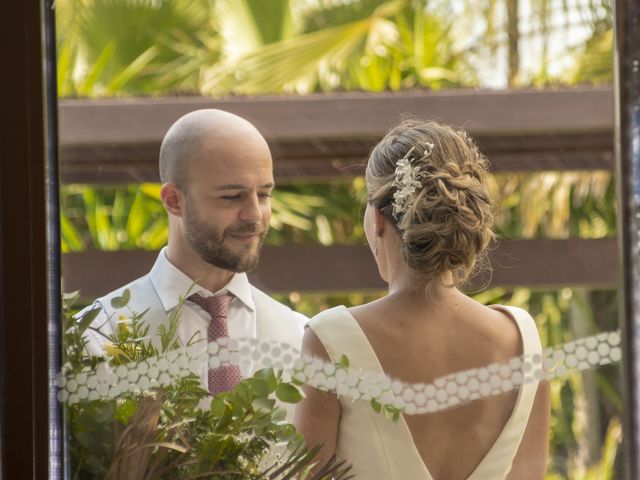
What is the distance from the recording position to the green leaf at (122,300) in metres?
1.88

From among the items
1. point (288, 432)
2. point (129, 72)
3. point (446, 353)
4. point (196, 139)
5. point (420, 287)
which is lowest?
point (288, 432)

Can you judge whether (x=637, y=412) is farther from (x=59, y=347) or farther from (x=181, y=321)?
(x=59, y=347)

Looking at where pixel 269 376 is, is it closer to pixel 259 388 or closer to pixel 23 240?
pixel 259 388

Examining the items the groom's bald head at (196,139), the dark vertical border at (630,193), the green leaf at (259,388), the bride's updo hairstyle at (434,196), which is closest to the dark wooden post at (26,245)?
the groom's bald head at (196,139)

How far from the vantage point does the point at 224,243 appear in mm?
1863

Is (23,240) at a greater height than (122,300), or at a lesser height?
greater

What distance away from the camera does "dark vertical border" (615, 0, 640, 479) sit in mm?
1827

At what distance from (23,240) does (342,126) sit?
0.57m

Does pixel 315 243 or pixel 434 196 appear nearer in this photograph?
pixel 434 196

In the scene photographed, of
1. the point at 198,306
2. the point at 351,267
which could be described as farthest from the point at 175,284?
the point at 351,267

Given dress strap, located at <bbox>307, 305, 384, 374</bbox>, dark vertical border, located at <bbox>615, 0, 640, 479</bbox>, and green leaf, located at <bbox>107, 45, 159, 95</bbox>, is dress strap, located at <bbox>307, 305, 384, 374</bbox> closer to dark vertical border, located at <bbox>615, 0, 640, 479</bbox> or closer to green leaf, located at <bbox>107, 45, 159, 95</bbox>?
dark vertical border, located at <bbox>615, 0, 640, 479</bbox>

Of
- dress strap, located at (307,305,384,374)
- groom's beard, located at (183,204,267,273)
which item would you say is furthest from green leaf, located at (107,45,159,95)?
dress strap, located at (307,305,384,374)

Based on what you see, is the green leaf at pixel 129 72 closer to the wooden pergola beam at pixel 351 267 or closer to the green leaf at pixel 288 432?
the wooden pergola beam at pixel 351 267

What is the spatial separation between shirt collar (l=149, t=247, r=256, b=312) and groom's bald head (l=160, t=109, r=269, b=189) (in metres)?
0.13
